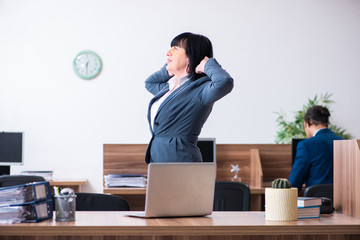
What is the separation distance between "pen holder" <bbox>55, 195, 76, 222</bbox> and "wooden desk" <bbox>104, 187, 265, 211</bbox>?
233 cm

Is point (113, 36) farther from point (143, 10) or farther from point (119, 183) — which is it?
point (119, 183)

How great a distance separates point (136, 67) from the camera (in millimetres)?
5961

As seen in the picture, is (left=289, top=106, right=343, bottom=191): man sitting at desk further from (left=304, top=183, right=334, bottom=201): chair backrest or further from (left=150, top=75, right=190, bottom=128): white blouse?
(left=150, top=75, right=190, bottom=128): white blouse

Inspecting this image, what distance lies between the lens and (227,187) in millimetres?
3381

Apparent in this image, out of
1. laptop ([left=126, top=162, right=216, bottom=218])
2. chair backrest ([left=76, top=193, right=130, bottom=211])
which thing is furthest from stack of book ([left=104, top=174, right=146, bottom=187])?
laptop ([left=126, top=162, right=216, bottom=218])

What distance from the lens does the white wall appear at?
5.86 meters

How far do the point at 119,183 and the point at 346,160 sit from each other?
7.88 ft

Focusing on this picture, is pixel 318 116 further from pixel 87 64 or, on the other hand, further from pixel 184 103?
pixel 87 64

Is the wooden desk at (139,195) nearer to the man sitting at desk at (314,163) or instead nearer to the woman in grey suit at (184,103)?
the man sitting at desk at (314,163)

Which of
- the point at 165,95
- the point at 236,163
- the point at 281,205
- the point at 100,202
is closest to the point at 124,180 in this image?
the point at 236,163

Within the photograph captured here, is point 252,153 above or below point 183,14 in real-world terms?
below

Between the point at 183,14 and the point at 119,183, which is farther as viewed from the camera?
the point at 183,14

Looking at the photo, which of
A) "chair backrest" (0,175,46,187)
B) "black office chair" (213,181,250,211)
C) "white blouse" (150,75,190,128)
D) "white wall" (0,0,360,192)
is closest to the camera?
"white blouse" (150,75,190,128)

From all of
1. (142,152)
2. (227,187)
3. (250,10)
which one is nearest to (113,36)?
(250,10)
